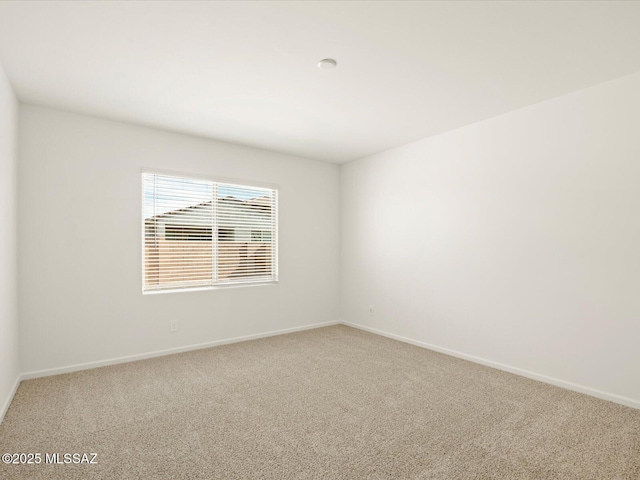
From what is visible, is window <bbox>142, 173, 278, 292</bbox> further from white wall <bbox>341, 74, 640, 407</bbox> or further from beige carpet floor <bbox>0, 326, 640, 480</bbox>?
white wall <bbox>341, 74, 640, 407</bbox>

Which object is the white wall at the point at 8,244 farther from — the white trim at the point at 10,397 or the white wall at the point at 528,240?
the white wall at the point at 528,240

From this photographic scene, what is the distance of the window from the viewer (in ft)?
12.9

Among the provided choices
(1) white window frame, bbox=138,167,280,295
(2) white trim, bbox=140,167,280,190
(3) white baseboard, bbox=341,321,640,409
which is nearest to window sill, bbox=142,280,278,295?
(1) white window frame, bbox=138,167,280,295

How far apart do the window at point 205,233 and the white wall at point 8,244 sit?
1104mm

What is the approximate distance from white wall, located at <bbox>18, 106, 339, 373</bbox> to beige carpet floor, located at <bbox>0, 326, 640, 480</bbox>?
0.40 m

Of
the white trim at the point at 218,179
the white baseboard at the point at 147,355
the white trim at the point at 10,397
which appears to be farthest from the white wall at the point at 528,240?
the white trim at the point at 10,397

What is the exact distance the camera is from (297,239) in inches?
199

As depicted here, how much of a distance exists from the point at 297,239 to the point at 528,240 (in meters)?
2.91

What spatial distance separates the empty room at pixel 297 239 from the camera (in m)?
2.06

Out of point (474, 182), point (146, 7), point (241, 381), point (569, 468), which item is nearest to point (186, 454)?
point (241, 381)

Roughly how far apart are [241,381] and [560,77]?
3.68 metres

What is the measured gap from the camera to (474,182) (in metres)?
3.75

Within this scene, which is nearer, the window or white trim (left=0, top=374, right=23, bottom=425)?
white trim (left=0, top=374, right=23, bottom=425)

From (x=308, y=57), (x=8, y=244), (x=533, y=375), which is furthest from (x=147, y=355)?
(x=533, y=375)
